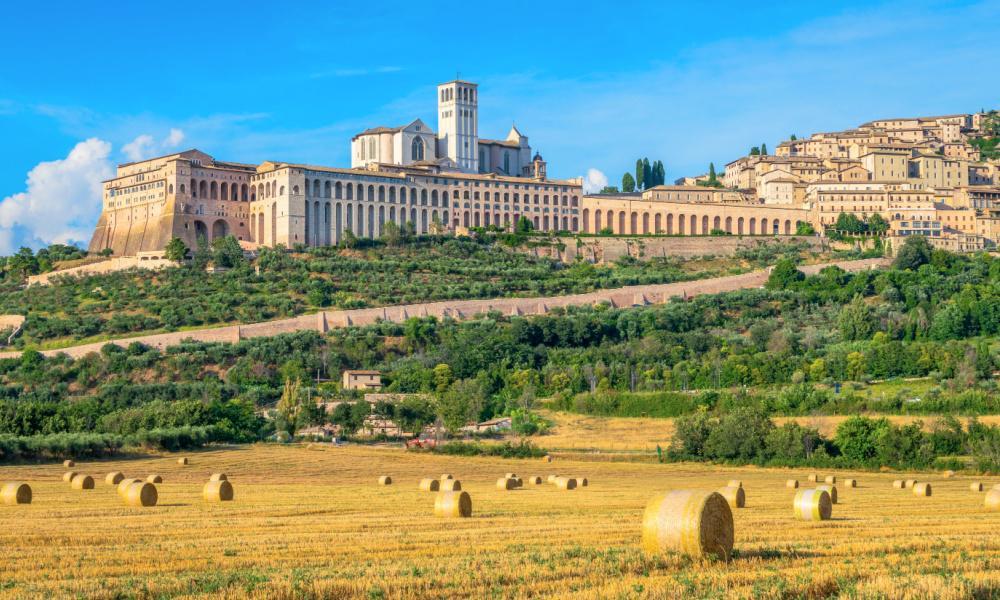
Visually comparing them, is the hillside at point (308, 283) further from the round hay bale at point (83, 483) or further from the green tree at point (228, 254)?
the round hay bale at point (83, 483)

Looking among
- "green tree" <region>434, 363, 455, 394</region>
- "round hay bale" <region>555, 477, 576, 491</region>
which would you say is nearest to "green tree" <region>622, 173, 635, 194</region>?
"green tree" <region>434, 363, 455, 394</region>

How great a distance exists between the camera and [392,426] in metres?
49.2

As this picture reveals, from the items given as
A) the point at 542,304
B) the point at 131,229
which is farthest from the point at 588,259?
the point at 131,229

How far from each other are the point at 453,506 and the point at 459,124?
297 feet

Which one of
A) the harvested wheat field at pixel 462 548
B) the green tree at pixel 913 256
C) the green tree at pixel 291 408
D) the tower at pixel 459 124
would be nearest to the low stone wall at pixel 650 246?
the green tree at pixel 913 256

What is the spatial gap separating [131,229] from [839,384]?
191 ft

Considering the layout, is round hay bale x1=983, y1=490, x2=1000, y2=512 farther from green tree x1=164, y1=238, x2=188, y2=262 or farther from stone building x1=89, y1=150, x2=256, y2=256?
stone building x1=89, y1=150, x2=256, y2=256

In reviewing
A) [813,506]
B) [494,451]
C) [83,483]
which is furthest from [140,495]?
[494,451]

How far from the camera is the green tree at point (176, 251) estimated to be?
264ft

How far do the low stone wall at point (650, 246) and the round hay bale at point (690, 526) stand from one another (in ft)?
253

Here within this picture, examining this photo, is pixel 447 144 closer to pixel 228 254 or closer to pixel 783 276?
pixel 228 254

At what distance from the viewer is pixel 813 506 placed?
17688 mm

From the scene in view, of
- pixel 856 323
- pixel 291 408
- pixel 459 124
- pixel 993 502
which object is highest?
pixel 459 124

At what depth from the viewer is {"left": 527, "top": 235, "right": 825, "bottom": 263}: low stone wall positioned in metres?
90.4
